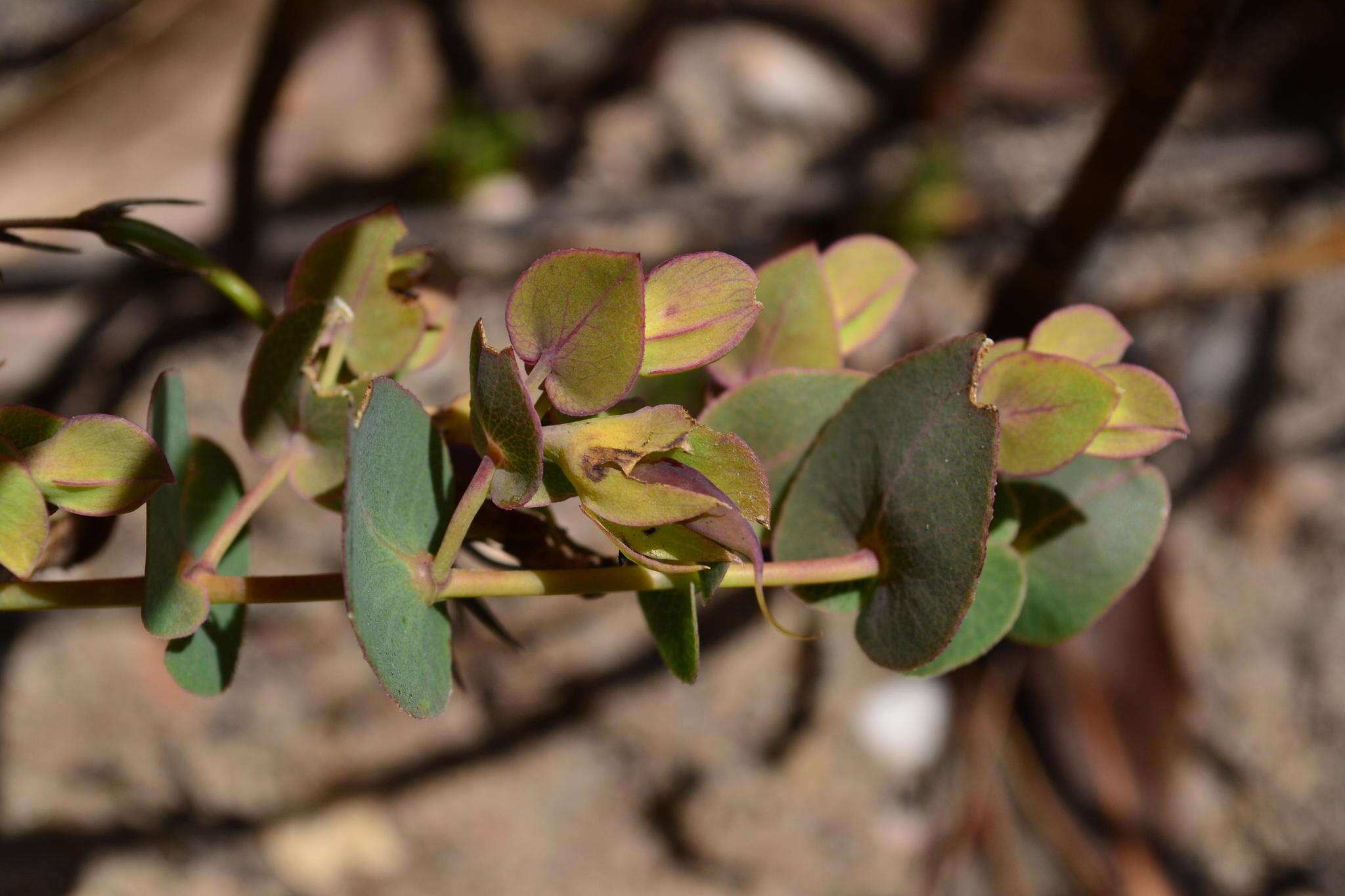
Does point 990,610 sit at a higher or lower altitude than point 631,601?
higher

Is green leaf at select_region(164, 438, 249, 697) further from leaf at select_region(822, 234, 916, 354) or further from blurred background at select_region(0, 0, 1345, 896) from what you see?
blurred background at select_region(0, 0, 1345, 896)

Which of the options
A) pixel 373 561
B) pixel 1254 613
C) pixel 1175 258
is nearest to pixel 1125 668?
pixel 1254 613

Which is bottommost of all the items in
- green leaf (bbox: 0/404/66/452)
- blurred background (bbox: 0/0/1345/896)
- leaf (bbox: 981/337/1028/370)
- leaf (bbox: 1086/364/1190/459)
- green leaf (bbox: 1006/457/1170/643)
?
blurred background (bbox: 0/0/1345/896)

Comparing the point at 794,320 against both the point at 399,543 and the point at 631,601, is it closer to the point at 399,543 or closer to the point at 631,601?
the point at 399,543

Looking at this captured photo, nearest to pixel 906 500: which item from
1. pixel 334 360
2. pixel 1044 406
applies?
pixel 1044 406

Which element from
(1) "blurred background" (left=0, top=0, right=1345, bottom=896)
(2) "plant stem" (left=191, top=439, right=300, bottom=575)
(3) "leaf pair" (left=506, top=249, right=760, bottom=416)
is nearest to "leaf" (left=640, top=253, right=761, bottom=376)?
(3) "leaf pair" (left=506, top=249, right=760, bottom=416)

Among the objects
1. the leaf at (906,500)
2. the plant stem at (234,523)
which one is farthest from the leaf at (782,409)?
the plant stem at (234,523)

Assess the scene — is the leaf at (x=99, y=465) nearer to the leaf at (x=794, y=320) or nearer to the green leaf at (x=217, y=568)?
the green leaf at (x=217, y=568)
